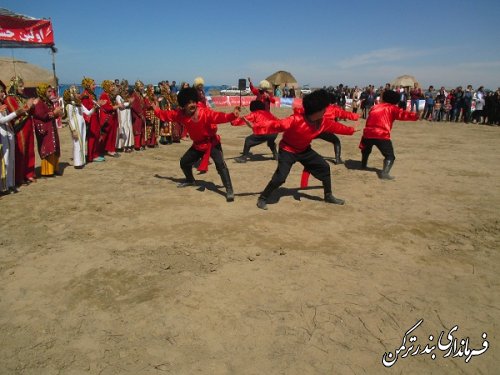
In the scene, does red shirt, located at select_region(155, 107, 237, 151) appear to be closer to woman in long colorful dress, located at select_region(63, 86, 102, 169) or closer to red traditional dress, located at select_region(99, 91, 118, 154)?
woman in long colorful dress, located at select_region(63, 86, 102, 169)

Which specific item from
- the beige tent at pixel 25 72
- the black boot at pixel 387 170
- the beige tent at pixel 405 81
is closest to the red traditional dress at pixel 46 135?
the black boot at pixel 387 170

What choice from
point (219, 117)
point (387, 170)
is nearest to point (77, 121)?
point (219, 117)

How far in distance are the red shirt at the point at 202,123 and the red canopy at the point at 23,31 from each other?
10.3 m

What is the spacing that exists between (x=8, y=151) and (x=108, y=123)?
2.99 metres

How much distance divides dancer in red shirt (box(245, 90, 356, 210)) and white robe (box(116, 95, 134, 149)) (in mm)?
5461

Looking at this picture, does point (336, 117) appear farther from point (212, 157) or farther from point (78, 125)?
point (78, 125)

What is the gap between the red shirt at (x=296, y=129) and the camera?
5281mm

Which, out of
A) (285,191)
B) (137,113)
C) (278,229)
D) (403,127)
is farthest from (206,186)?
(403,127)

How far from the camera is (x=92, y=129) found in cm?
845

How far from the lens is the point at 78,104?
7738mm

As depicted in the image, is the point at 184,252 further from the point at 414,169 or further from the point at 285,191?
the point at 414,169

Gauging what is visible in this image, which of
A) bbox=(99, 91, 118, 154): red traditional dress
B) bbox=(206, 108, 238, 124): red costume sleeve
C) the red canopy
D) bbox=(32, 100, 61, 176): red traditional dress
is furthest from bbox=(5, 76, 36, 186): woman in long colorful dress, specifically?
the red canopy

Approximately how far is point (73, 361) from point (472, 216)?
17.7ft

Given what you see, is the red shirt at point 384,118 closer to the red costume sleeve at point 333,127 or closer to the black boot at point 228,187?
the red costume sleeve at point 333,127
